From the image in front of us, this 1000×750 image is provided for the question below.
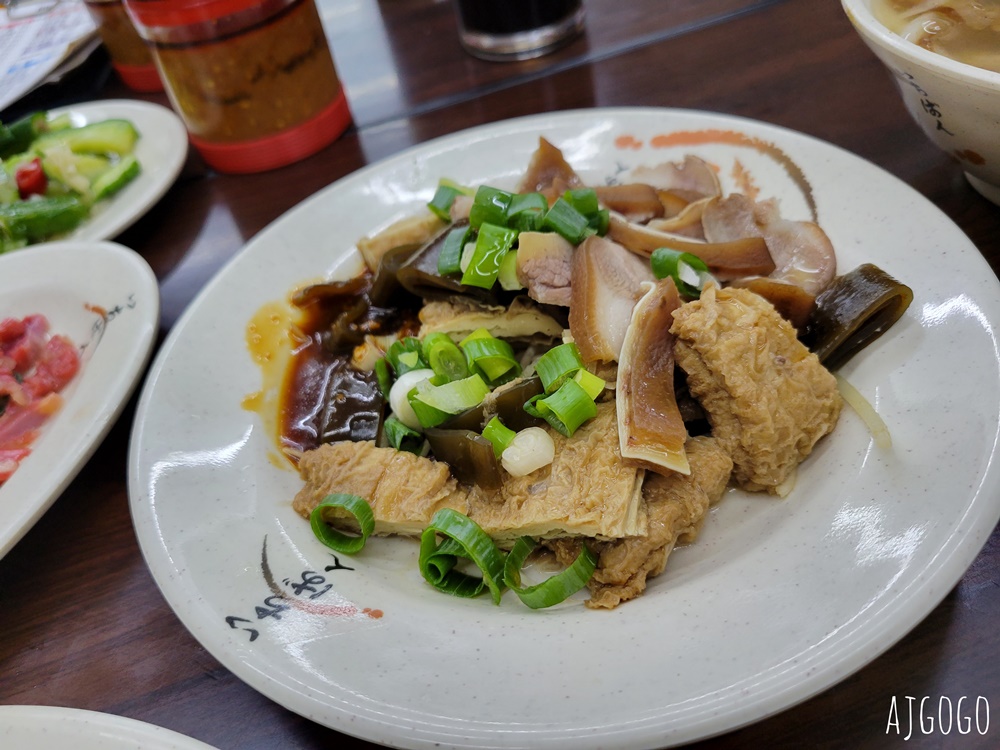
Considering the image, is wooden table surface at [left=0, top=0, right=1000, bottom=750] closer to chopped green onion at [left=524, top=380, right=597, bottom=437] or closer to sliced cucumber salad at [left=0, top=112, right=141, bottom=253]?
sliced cucumber salad at [left=0, top=112, right=141, bottom=253]

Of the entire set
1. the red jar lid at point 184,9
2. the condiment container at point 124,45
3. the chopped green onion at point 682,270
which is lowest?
the chopped green onion at point 682,270

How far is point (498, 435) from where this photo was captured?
5.85ft

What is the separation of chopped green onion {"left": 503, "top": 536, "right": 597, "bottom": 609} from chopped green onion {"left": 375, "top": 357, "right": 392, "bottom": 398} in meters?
0.71

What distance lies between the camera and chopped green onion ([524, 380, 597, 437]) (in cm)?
172

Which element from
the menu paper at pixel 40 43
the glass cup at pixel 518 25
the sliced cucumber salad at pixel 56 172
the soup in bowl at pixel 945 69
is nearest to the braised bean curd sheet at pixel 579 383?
the soup in bowl at pixel 945 69

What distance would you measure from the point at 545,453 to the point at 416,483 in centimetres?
32

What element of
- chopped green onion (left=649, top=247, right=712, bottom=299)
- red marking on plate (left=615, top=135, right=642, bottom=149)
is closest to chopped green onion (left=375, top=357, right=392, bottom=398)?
chopped green onion (left=649, top=247, right=712, bottom=299)

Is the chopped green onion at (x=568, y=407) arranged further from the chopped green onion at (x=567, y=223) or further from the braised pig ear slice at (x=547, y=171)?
the braised pig ear slice at (x=547, y=171)

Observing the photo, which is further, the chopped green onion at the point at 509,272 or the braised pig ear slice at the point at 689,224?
the braised pig ear slice at the point at 689,224

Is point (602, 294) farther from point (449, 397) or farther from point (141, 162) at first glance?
point (141, 162)

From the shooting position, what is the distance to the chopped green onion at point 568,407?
1.72 m

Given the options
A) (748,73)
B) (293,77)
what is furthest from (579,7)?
(293,77)

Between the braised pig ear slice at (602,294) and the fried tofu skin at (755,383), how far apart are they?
0.18m

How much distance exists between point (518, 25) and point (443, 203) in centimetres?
167
